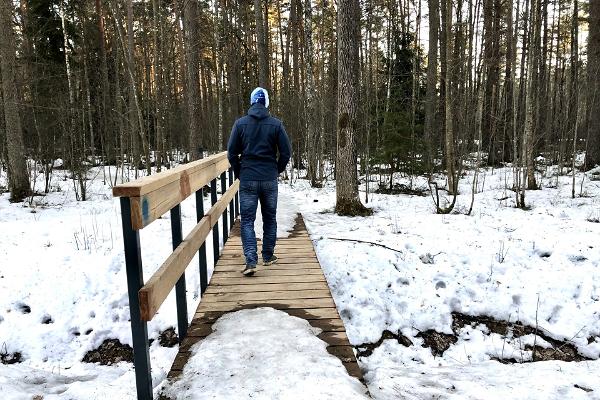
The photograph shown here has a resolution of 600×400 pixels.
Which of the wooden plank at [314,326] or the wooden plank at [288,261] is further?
the wooden plank at [288,261]

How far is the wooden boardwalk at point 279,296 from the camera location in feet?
10.0

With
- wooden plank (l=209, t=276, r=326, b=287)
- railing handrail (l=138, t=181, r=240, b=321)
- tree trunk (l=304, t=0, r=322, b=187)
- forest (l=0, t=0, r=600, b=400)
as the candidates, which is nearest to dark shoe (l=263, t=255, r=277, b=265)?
forest (l=0, t=0, r=600, b=400)

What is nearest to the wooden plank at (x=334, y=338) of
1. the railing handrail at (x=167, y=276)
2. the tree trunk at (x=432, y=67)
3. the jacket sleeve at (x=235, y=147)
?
the railing handrail at (x=167, y=276)

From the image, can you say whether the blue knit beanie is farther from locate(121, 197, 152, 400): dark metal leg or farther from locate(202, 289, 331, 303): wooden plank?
locate(121, 197, 152, 400): dark metal leg

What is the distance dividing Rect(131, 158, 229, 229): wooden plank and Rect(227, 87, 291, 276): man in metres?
0.50

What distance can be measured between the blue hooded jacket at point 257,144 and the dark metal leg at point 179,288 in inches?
59.1

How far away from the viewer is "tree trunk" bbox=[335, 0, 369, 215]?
26.6 feet

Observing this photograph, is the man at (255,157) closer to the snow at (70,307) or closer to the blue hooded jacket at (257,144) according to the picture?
the blue hooded jacket at (257,144)

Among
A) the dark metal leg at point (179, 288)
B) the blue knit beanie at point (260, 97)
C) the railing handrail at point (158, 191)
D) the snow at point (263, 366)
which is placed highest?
the blue knit beanie at point (260, 97)

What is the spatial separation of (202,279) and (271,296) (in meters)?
0.93

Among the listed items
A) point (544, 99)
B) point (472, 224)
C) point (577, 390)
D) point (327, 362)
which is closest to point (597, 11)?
point (544, 99)

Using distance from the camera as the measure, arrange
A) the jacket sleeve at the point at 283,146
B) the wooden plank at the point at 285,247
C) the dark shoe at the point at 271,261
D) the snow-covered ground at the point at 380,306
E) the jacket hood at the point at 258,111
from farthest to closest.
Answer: the wooden plank at the point at 285,247 < the dark shoe at the point at 271,261 < the jacket sleeve at the point at 283,146 < the jacket hood at the point at 258,111 < the snow-covered ground at the point at 380,306

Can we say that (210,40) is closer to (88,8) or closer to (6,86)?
(88,8)

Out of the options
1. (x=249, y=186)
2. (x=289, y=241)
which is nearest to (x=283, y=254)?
(x=289, y=241)
